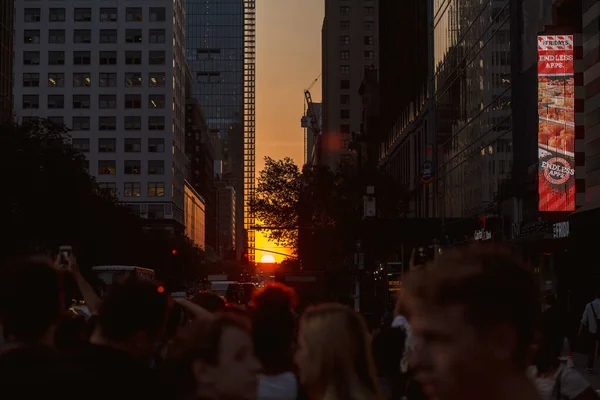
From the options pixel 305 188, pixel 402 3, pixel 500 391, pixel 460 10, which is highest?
pixel 402 3

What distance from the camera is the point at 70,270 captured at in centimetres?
711

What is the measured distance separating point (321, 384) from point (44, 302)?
1337 mm

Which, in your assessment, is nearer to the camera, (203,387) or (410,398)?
(203,387)

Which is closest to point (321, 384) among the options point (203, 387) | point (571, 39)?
point (203, 387)

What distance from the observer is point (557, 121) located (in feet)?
121

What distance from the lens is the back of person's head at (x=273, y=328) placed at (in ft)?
19.8

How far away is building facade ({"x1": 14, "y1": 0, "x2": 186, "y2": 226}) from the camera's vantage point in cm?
14275

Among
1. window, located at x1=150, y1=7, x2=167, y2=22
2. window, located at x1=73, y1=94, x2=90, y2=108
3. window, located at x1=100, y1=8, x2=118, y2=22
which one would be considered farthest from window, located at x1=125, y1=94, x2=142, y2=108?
window, located at x1=100, y1=8, x2=118, y2=22

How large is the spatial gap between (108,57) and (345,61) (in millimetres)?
40665

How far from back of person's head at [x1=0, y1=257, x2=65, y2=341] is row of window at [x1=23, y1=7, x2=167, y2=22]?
142 metres

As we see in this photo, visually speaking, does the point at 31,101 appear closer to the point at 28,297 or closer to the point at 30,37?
the point at 30,37

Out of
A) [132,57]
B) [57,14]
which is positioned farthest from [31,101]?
[132,57]

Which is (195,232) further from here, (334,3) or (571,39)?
(571,39)

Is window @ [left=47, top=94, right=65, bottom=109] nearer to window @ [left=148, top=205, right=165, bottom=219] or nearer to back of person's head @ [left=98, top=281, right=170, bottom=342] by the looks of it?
window @ [left=148, top=205, right=165, bottom=219]
